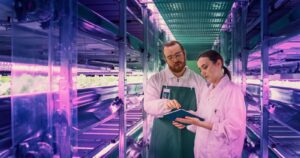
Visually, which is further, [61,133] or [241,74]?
[241,74]

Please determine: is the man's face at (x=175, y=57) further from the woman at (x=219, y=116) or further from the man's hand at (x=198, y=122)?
the man's hand at (x=198, y=122)

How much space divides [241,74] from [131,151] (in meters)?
1.66

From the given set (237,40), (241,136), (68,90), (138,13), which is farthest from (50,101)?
(237,40)

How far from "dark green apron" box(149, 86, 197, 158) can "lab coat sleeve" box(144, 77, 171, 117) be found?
0.20ft

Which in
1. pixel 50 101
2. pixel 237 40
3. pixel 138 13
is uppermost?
pixel 138 13

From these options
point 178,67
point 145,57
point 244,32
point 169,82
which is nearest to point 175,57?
point 178,67

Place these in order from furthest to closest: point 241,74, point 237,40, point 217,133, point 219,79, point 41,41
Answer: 1. point 237,40
2. point 241,74
3. point 219,79
4. point 217,133
5. point 41,41

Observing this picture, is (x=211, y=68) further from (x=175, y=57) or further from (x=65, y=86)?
(x=65, y=86)

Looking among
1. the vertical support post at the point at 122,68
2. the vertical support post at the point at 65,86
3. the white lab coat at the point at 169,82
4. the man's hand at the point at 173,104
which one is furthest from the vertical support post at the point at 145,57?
the vertical support post at the point at 65,86

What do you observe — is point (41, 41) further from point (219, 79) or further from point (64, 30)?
point (219, 79)

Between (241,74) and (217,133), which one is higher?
(241,74)

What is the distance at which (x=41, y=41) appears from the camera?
4.56ft

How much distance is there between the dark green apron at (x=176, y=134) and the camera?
8.21 feet

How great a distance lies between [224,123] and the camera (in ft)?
6.11
